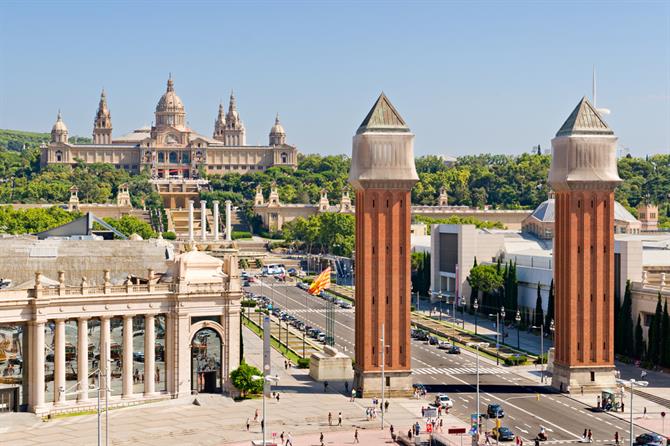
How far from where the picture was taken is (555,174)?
10262 cm

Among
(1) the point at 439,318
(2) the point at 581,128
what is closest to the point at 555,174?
(2) the point at 581,128

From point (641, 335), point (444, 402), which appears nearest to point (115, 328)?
point (444, 402)

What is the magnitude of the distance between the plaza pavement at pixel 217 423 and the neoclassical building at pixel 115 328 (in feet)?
6.91

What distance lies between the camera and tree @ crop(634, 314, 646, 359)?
114m

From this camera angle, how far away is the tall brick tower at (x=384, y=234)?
98.0 meters

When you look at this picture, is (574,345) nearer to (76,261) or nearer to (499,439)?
(499,439)

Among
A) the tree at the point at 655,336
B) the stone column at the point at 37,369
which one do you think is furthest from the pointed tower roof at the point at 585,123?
the stone column at the point at 37,369

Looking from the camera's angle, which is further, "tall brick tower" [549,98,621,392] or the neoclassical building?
"tall brick tower" [549,98,621,392]

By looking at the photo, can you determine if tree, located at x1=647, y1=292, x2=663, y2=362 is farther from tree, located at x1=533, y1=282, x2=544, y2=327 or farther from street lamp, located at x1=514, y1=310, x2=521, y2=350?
tree, located at x1=533, y1=282, x2=544, y2=327

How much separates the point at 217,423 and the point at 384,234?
22950 mm

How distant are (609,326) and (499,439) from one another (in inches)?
Answer: 975

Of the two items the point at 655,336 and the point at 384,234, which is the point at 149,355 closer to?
the point at 384,234

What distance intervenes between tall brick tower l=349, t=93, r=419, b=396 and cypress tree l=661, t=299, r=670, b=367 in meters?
26.8

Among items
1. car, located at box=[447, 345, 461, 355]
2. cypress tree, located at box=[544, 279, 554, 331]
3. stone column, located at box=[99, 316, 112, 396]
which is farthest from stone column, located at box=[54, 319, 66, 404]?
cypress tree, located at box=[544, 279, 554, 331]
